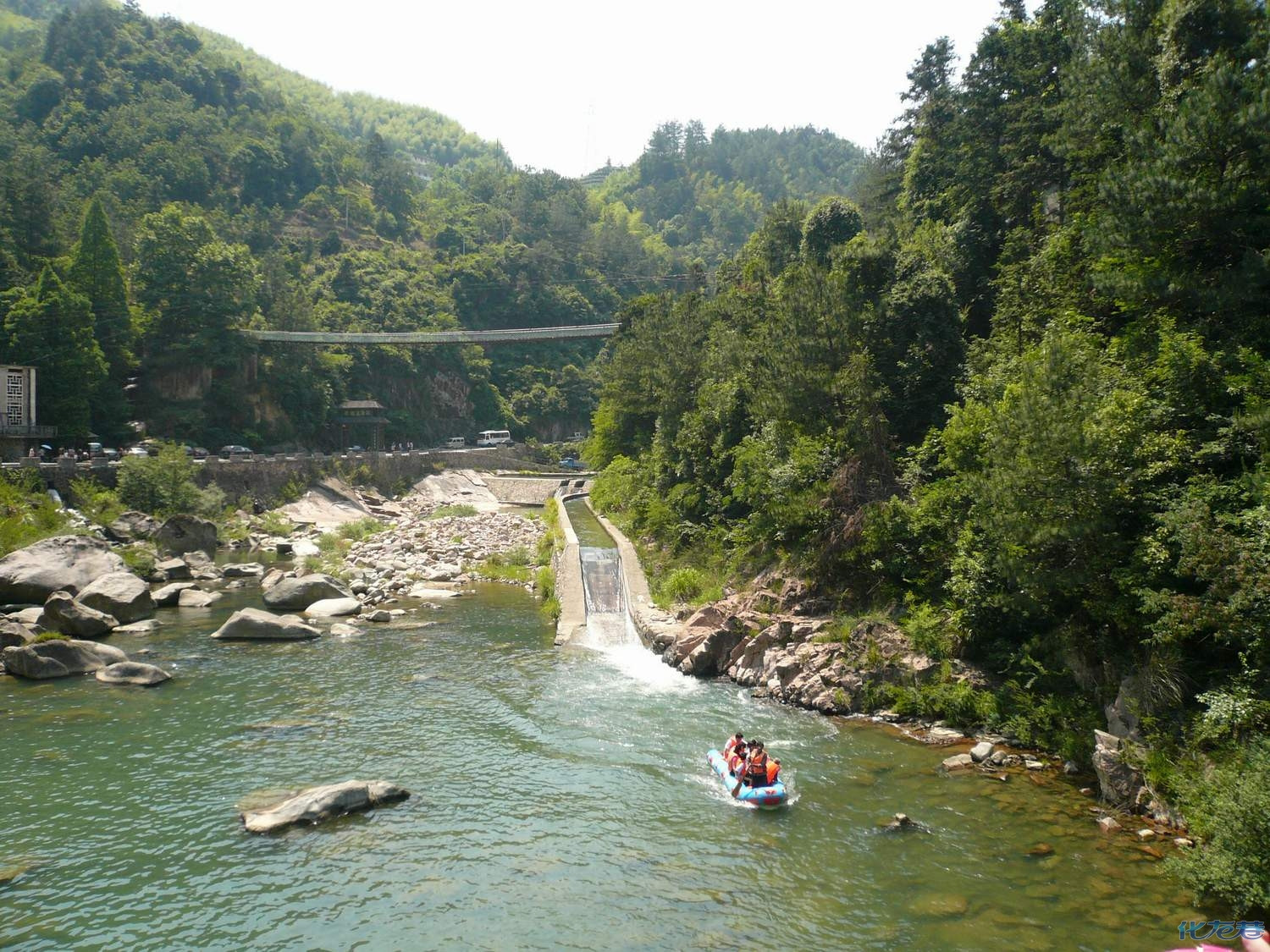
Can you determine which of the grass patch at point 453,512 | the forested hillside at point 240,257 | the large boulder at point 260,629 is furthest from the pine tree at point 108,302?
the large boulder at point 260,629

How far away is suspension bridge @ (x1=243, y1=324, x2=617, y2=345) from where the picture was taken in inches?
3073

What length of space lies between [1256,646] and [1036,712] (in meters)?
5.58

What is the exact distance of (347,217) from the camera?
426 ft

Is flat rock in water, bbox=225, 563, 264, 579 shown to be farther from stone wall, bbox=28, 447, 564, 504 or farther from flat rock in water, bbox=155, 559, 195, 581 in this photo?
stone wall, bbox=28, 447, 564, 504

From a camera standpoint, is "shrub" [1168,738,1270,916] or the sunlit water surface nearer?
"shrub" [1168,738,1270,916]

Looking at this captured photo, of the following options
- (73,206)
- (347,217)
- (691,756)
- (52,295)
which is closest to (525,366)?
(347,217)

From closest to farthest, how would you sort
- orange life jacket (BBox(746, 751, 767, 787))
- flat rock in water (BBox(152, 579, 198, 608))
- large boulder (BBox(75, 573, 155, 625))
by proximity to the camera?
1. orange life jacket (BBox(746, 751, 767, 787))
2. large boulder (BBox(75, 573, 155, 625))
3. flat rock in water (BBox(152, 579, 198, 608))

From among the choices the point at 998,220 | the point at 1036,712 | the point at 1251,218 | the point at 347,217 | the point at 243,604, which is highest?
the point at 347,217

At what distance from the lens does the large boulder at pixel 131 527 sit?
4138cm

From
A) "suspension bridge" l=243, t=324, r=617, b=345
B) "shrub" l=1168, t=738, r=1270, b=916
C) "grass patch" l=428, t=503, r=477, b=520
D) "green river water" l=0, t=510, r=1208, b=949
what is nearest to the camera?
"shrub" l=1168, t=738, r=1270, b=916

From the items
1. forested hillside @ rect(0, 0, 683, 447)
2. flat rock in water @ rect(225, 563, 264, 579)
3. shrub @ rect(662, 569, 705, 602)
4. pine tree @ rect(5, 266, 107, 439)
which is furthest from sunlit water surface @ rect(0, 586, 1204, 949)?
forested hillside @ rect(0, 0, 683, 447)

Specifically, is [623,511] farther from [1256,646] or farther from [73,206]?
[73,206]

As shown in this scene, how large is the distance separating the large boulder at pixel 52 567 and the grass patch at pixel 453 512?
100 feet

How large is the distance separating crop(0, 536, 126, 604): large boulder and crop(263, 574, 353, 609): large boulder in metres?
5.76
